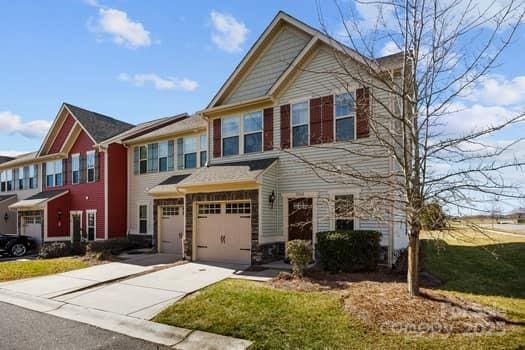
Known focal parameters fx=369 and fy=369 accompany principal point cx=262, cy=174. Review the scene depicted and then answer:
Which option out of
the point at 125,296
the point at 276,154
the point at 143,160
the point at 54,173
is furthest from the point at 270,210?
the point at 54,173

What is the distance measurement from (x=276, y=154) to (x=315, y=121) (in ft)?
6.97

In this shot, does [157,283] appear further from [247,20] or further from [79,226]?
[79,226]

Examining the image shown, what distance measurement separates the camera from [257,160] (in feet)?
50.1

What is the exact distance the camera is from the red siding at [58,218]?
23578 millimetres

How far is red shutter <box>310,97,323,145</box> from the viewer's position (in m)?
13.8

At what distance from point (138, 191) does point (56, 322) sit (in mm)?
14617

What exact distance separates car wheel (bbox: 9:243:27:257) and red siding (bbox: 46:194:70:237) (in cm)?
168

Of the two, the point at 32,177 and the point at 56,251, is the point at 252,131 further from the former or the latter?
the point at 32,177

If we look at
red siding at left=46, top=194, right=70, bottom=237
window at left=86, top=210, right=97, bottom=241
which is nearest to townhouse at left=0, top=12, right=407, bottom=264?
window at left=86, top=210, right=97, bottom=241

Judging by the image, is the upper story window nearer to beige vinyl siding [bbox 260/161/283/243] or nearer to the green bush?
beige vinyl siding [bbox 260/161/283/243]

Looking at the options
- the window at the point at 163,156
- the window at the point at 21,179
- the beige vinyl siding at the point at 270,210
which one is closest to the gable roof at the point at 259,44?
the beige vinyl siding at the point at 270,210

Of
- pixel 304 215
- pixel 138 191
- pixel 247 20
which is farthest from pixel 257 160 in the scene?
pixel 138 191

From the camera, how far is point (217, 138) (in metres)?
16.8

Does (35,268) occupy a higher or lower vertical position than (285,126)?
lower
